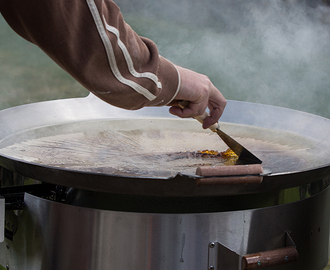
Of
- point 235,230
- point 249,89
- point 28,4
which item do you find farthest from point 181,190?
point 249,89

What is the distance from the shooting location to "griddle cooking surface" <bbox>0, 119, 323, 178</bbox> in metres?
1.06

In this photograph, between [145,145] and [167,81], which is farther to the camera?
[145,145]

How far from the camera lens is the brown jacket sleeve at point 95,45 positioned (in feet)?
2.27

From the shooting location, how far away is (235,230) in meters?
0.94

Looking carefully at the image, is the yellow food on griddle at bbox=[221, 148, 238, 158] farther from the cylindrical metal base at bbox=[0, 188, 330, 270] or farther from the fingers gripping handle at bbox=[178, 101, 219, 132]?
the cylindrical metal base at bbox=[0, 188, 330, 270]

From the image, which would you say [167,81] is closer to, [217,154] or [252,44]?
[217,154]

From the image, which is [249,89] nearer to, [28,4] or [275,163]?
[275,163]

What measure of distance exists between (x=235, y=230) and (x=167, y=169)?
25 centimetres

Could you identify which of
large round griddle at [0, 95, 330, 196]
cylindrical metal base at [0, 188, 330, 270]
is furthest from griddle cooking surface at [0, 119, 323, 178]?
cylindrical metal base at [0, 188, 330, 270]

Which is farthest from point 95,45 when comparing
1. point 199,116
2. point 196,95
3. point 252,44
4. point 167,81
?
point 252,44

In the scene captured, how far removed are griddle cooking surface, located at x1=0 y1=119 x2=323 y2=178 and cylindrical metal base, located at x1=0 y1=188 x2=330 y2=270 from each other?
4.8 inches

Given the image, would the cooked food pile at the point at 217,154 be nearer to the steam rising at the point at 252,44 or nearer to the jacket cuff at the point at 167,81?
the jacket cuff at the point at 167,81

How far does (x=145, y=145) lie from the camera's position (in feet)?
4.34

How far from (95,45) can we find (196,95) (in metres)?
0.39
